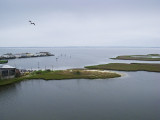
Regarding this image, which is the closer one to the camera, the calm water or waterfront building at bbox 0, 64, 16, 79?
the calm water

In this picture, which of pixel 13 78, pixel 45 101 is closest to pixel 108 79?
pixel 45 101

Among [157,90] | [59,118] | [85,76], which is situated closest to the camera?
[59,118]

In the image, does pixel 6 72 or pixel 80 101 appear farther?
pixel 6 72

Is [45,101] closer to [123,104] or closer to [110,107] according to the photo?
[110,107]

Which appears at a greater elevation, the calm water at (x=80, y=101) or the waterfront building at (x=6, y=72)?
the waterfront building at (x=6, y=72)

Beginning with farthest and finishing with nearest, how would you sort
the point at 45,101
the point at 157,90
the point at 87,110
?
the point at 157,90 → the point at 45,101 → the point at 87,110

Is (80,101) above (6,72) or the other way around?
the other way around

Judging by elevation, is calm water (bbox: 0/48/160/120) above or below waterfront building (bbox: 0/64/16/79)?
below

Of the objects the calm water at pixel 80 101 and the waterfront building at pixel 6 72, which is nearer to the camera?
the calm water at pixel 80 101

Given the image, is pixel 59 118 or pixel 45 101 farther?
pixel 45 101

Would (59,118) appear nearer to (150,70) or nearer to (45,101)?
(45,101)
